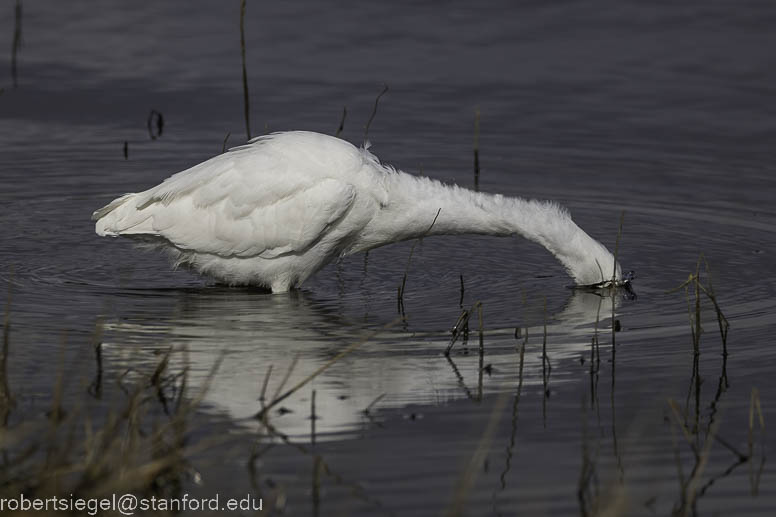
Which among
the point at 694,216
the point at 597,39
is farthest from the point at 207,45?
the point at 694,216

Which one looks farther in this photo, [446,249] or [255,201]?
[446,249]

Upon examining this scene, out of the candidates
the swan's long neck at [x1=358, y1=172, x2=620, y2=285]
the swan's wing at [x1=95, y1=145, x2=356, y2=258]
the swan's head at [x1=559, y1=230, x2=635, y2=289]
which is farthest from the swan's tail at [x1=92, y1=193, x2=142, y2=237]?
the swan's head at [x1=559, y1=230, x2=635, y2=289]

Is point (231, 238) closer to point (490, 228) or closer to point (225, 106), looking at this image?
point (490, 228)

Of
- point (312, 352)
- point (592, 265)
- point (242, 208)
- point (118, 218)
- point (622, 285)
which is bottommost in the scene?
point (312, 352)

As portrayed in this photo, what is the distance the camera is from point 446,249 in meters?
11.7

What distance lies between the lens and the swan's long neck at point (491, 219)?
32.9ft

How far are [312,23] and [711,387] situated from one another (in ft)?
36.3

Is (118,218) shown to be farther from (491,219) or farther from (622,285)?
(622,285)

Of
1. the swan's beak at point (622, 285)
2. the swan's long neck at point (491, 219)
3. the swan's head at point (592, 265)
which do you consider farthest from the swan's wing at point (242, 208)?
the swan's beak at point (622, 285)

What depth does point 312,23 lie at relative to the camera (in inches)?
699

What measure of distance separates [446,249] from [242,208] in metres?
2.33

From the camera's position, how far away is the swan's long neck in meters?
10.0

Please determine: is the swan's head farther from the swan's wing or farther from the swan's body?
the swan's wing

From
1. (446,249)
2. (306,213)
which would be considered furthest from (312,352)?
(446,249)
